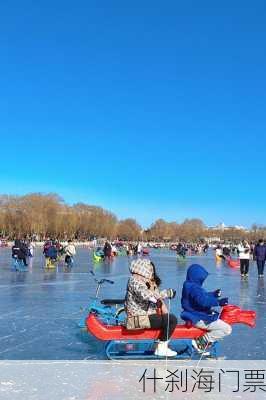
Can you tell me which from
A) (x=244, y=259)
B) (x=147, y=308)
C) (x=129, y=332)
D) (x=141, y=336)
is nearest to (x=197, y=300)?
(x=147, y=308)

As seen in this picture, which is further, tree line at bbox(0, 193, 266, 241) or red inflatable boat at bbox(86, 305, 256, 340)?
tree line at bbox(0, 193, 266, 241)

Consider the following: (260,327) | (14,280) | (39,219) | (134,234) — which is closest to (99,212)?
(134,234)

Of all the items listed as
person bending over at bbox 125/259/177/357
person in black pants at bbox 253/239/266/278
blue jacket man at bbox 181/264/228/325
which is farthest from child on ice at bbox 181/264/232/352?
person in black pants at bbox 253/239/266/278

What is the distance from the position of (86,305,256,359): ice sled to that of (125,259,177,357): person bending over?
0.31ft

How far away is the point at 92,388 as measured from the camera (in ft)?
16.8

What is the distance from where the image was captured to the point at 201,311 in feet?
A: 21.6

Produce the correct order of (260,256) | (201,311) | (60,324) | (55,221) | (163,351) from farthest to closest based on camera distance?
(55,221) < (260,256) < (60,324) < (201,311) < (163,351)

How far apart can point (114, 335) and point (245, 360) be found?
1.54m

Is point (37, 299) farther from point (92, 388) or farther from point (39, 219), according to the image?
point (39, 219)

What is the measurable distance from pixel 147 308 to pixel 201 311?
0.70 m

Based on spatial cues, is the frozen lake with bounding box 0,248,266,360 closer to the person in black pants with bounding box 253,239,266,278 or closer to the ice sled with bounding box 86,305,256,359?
the ice sled with bounding box 86,305,256,359

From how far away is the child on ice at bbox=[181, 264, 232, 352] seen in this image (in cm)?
643

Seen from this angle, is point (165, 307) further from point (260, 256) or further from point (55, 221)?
point (55, 221)

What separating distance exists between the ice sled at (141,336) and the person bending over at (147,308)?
0.31 ft
